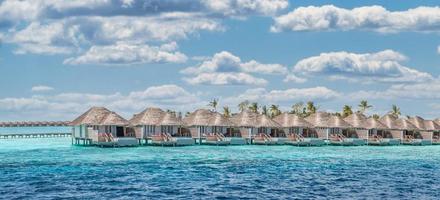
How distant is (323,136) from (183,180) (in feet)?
136

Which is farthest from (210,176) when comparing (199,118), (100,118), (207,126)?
(207,126)

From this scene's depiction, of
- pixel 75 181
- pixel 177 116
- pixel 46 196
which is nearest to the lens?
pixel 46 196

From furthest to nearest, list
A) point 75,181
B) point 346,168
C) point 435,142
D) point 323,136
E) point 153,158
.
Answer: point 435,142 < point 323,136 < point 153,158 < point 346,168 < point 75,181

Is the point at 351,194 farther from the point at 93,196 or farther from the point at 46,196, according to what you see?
the point at 46,196

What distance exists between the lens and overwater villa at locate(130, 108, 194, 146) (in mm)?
59906

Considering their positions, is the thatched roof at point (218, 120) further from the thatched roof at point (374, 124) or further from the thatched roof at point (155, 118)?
the thatched roof at point (374, 124)

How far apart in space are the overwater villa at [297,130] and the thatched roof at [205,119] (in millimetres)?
6617

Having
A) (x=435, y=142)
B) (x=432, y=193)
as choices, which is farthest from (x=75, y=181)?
(x=435, y=142)

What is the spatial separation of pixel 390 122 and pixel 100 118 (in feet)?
114

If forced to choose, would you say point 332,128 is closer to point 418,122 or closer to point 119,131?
point 418,122

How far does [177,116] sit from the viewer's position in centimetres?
6488

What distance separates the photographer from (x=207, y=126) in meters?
65.1

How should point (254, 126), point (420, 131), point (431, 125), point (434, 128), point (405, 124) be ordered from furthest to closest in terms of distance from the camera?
point (431, 125) → point (420, 131) → point (434, 128) → point (405, 124) → point (254, 126)

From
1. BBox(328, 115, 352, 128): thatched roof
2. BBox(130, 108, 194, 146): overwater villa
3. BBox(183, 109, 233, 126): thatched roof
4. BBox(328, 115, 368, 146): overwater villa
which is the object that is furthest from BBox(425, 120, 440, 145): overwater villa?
BBox(130, 108, 194, 146): overwater villa
